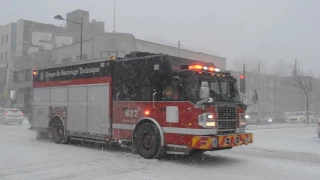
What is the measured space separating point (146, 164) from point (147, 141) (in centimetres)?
101

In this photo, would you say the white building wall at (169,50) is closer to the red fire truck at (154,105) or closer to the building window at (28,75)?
the building window at (28,75)

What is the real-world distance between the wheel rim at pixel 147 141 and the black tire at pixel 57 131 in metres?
4.20

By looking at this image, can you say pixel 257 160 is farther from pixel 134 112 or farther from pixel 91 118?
pixel 91 118

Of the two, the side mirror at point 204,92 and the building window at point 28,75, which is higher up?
the building window at point 28,75

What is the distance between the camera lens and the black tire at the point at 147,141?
380 inches

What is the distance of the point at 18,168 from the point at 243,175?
5.39m

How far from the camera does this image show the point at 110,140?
36.4 feet

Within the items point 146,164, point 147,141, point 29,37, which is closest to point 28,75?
point 29,37

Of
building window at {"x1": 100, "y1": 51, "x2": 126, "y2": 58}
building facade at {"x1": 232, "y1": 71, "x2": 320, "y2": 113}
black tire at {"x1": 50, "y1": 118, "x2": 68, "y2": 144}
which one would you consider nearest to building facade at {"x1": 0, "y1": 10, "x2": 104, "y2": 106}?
building window at {"x1": 100, "y1": 51, "x2": 126, "y2": 58}

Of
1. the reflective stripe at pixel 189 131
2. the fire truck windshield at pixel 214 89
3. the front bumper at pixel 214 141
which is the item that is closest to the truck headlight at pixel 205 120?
the reflective stripe at pixel 189 131

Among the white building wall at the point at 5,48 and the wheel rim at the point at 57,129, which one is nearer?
the wheel rim at the point at 57,129

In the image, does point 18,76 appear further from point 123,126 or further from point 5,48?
point 123,126

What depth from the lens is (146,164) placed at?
9047 mm

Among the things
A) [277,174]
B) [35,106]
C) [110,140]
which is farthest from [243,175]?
[35,106]
